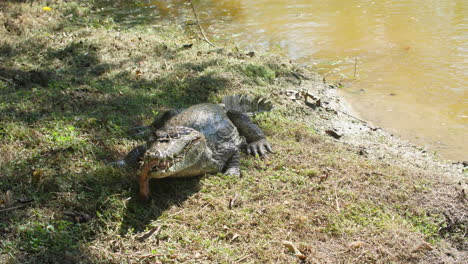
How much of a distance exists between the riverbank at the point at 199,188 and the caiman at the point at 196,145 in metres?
0.21

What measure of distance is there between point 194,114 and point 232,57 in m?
4.25

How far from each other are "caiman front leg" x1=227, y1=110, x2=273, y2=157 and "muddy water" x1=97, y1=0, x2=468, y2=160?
9.55 ft

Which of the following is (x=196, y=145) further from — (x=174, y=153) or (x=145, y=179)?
(x=145, y=179)

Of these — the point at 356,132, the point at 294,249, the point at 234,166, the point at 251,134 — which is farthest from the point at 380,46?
the point at 294,249

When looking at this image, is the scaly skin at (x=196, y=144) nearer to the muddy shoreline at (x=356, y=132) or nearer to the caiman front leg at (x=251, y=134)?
the caiman front leg at (x=251, y=134)

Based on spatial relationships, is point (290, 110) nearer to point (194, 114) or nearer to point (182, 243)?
point (194, 114)

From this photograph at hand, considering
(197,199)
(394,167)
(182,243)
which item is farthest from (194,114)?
(394,167)

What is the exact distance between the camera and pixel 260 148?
521 centimetres

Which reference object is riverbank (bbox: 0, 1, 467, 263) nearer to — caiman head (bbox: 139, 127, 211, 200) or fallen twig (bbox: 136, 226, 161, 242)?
fallen twig (bbox: 136, 226, 161, 242)

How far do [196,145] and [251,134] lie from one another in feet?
5.28

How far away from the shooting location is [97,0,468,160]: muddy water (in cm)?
739

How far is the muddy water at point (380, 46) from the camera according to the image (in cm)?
739

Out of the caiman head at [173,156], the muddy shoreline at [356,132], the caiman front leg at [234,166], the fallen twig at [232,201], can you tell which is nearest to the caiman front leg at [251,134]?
the caiman front leg at [234,166]

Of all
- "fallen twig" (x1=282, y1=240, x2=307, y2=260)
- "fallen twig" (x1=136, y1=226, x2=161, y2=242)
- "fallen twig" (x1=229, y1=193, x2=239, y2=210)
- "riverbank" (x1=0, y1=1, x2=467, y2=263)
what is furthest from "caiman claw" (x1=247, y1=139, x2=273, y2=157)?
"fallen twig" (x1=136, y1=226, x2=161, y2=242)
